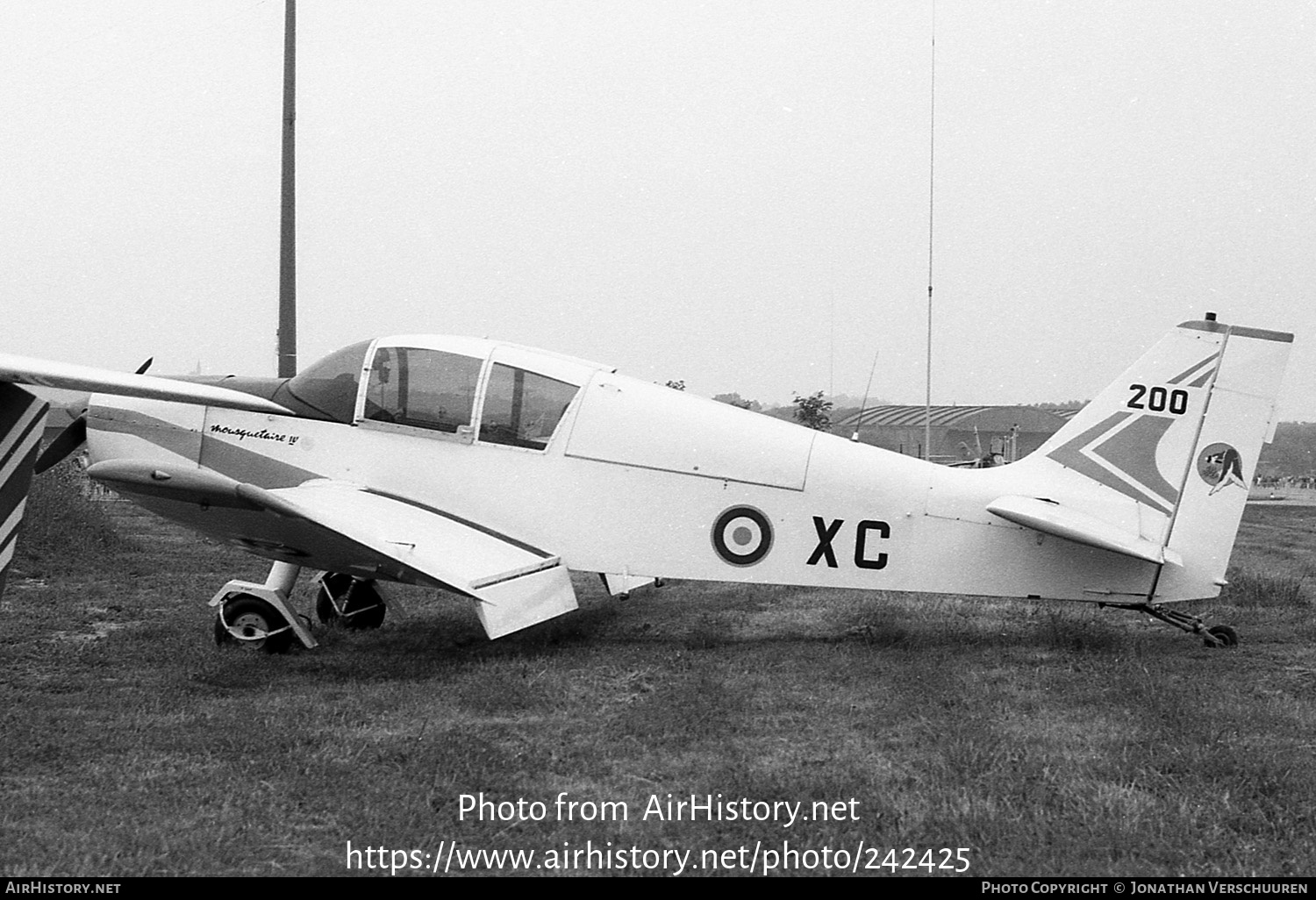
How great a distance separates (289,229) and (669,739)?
969cm

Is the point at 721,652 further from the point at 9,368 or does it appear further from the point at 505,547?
the point at 9,368

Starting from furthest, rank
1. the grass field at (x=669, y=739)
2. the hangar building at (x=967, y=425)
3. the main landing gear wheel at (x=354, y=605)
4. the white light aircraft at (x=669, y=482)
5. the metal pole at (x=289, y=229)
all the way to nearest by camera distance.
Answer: the hangar building at (x=967, y=425) → the metal pole at (x=289, y=229) → the main landing gear wheel at (x=354, y=605) → the white light aircraft at (x=669, y=482) → the grass field at (x=669, y=739)

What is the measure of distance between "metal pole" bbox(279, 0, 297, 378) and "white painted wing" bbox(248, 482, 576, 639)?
18.4 ft

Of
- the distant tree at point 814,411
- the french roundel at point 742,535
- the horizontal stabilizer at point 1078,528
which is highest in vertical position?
the horizontal stabilizer at point 1078,528

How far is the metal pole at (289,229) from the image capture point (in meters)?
12.5

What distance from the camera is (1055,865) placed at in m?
3.51

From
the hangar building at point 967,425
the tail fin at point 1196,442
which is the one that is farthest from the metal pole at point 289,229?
the hangar building at point 967,425

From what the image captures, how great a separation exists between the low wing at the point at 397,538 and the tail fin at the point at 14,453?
1364mm

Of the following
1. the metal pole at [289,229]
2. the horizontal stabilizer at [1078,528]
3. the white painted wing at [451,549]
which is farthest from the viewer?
the metal pole at [289,229]

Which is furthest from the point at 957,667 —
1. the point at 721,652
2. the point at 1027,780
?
the point at 1027,780

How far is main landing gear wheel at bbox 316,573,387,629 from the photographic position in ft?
26.6

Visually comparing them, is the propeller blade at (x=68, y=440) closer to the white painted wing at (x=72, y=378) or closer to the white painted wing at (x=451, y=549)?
the white painted wing at (x=451, y=549)

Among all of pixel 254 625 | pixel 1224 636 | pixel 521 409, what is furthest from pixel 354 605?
pixel 1224 636

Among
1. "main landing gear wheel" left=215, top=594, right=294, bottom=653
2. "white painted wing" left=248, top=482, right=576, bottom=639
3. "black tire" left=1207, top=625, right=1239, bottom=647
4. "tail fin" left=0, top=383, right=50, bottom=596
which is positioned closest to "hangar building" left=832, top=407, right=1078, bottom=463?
"black tire" left=1207, top=625, right=1239, bottom=647
